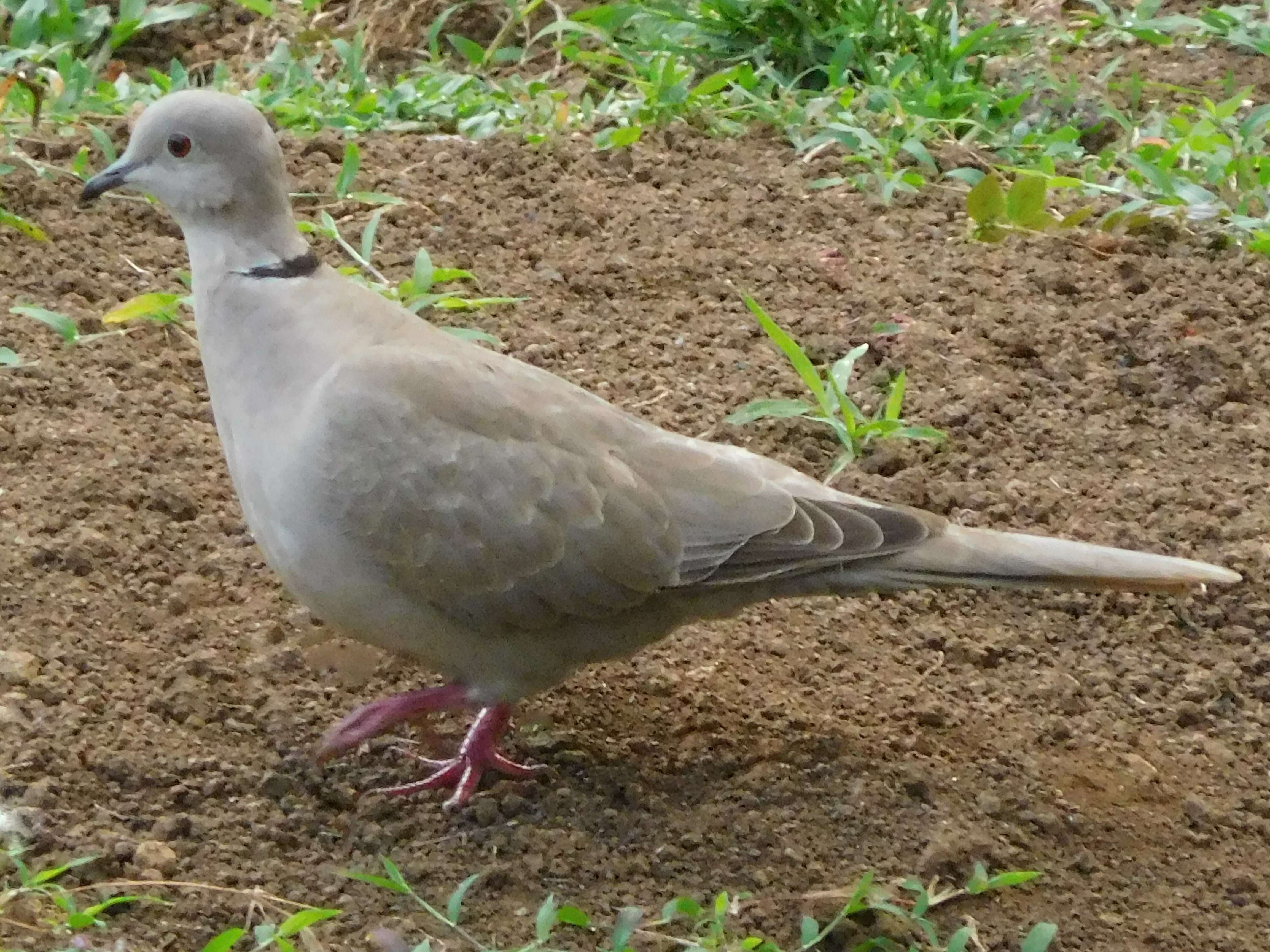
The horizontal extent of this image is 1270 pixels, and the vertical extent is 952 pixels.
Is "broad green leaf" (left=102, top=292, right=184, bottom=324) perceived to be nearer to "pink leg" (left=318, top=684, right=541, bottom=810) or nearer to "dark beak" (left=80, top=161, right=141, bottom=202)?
"dark beak" (left=80, top=161, right=141, bottom=202)

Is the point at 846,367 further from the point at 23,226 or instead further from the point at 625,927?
the point at 23,226

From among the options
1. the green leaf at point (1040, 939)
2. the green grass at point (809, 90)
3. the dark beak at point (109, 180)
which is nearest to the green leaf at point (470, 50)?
the green grass at point (809, 90)

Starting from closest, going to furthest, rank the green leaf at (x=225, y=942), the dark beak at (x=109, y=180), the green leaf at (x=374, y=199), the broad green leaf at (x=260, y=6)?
1. the green leaf at (x=225, y=942)
2. the dark beak at (x=109, y=180)
3. the green leaf at (x=374, y=199)
4. the broad green leaf at (x=260, y=6)

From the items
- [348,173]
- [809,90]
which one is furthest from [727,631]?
[809,90]

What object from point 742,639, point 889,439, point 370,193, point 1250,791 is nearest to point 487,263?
point 370,193

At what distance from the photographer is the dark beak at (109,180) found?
10.1 feet

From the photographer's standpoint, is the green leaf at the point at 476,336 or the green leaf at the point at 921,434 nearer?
the green leaf at the point at 921,434

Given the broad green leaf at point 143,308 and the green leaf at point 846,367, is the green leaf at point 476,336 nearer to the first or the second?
the broad green leaf at point 143,308

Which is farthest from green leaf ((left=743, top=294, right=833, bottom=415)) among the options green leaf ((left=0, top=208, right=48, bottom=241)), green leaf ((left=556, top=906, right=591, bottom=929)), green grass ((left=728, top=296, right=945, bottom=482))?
green leaf ((left=0, top=208, right=48, bottom=241))

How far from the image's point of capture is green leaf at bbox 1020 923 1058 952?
257cm

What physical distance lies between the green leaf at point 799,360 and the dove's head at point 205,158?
1297 mm

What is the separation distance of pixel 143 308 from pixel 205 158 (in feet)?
3.39

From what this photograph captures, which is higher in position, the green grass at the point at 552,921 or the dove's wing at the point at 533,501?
the dove's wing at the point at 533,501

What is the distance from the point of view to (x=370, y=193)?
4.61 metres
